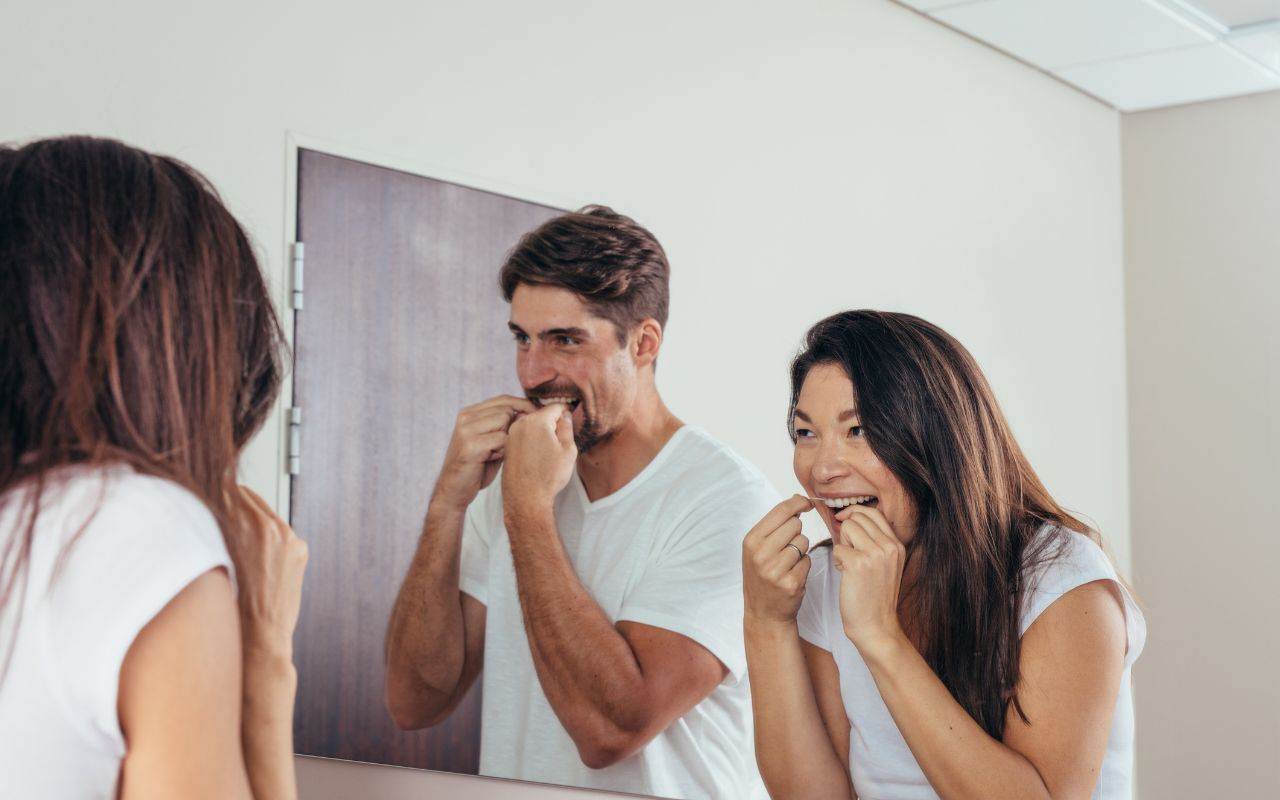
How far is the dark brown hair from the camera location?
1.82 m

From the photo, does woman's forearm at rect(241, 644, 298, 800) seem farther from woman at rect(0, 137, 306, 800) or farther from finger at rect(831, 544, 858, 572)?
finger at rect(831, 544, 858, 572)

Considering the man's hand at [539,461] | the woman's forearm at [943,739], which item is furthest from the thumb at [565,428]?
the woman's forearm at [943,739]

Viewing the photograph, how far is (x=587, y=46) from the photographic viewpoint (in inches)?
76.6

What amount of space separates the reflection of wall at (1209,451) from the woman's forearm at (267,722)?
100cm

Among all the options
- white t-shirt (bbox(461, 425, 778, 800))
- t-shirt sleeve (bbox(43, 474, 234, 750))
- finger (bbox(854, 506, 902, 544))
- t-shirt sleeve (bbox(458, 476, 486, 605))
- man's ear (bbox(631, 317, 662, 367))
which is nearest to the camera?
t-shirt sleeve (bbox(43, 474, 234, 750))

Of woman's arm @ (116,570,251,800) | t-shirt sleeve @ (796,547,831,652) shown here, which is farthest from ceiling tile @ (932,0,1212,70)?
woman's arm @ (116,570,251,800)

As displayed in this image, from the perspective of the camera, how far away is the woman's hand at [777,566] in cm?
159

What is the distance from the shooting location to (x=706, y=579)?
67.2 inches

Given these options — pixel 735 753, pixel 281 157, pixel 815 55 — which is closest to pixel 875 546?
pixel 735 753

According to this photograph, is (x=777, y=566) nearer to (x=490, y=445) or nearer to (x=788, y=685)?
(x=788, y=685)

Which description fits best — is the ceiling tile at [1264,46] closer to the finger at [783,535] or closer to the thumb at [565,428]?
the finger at [783,535]

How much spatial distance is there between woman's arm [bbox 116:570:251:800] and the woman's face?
0.88 metres

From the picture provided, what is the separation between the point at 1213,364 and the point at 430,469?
1.18 meters

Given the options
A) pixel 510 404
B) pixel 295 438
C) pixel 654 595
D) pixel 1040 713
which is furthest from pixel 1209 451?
pixel 295 438
